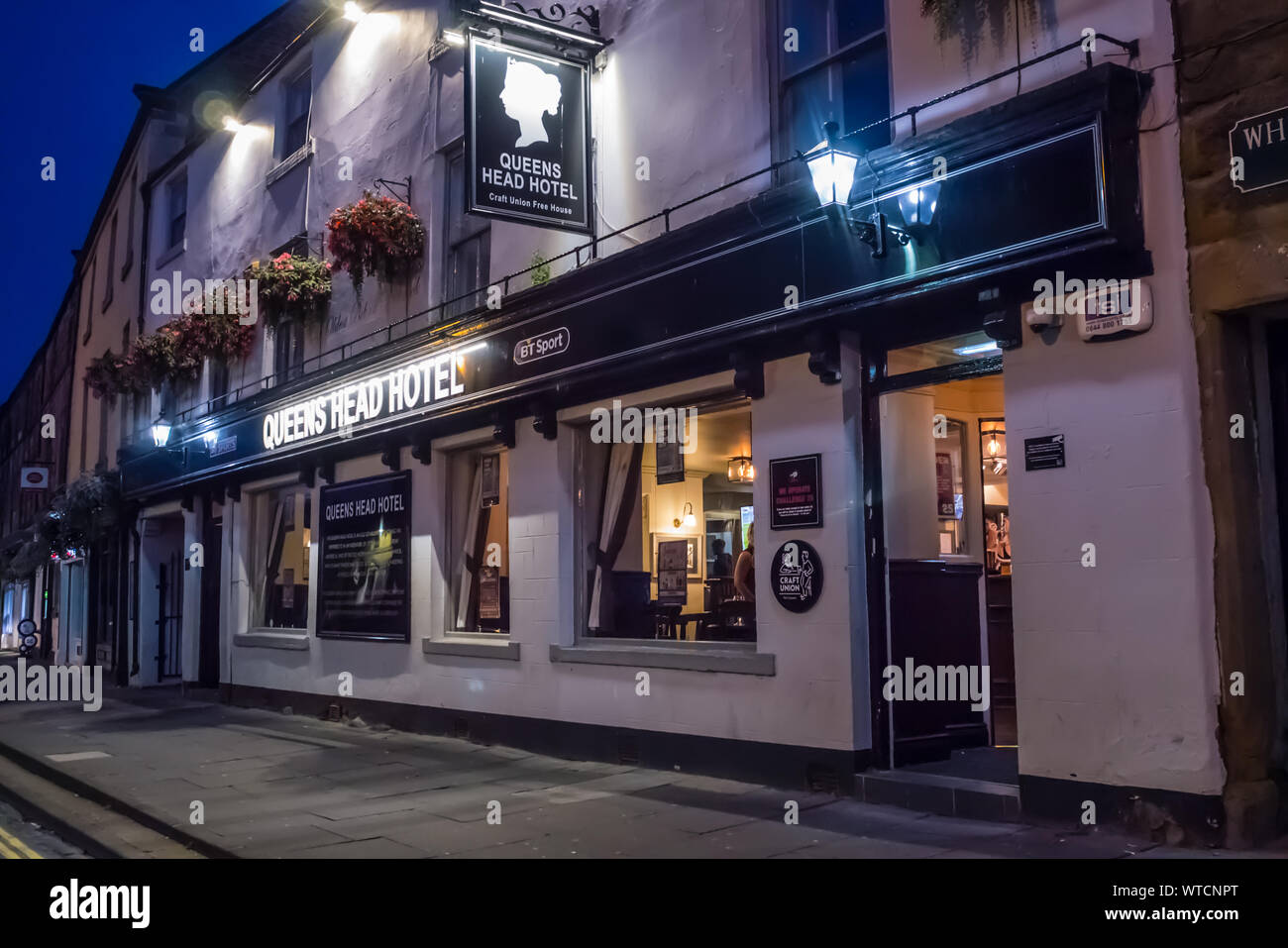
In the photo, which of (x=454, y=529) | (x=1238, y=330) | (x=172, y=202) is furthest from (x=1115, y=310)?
(x=172, y=202)

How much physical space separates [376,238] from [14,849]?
7898mm

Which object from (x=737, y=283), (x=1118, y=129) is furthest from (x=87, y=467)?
(x=1118, y=129)

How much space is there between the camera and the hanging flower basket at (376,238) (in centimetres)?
1355

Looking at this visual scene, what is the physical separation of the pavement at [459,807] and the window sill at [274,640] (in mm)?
2336

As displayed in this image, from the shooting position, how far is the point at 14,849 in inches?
319

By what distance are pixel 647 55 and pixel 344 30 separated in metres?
7.14

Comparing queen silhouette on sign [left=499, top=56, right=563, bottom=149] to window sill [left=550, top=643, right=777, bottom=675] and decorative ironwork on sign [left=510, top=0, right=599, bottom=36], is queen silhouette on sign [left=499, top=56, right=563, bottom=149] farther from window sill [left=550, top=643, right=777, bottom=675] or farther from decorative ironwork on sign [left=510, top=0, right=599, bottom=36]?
window sill [left=550, top=643, right=777, bottom=675]

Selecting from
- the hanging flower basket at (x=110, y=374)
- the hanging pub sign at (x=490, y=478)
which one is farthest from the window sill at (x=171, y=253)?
the hanging pub sign at (x=490, y=478)

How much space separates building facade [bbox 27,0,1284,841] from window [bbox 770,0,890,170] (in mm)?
29

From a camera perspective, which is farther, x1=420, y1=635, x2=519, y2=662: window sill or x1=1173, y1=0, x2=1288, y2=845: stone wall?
x1=420, y1=635, x2=519, y2=662: window sill

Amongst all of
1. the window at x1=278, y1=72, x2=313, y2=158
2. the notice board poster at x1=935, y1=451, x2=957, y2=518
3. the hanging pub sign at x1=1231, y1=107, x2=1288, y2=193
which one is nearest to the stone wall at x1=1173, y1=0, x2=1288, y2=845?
the hanging pub sign at x1=1231, y1=107, x2=1288, y2=193

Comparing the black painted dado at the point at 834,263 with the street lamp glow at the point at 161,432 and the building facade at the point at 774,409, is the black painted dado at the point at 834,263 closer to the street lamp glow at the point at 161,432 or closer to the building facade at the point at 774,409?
the building facade at the point at 774,409

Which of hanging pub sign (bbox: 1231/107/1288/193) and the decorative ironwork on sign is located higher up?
the decorative ironwork on sign

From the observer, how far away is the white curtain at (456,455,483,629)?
12.8m
